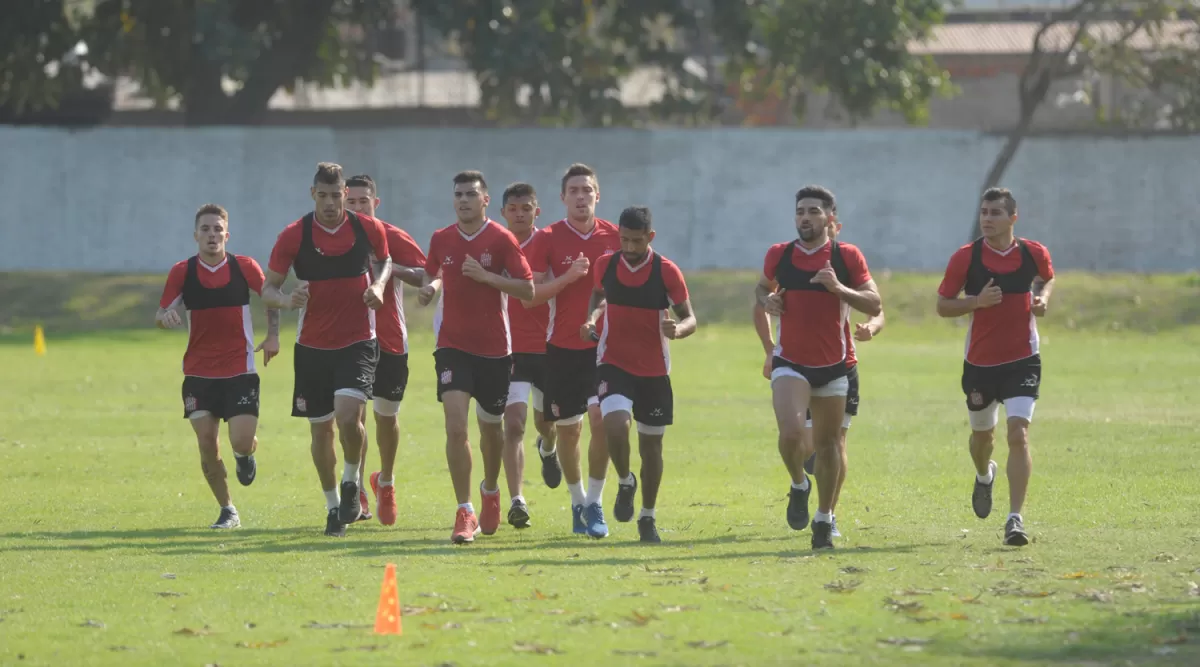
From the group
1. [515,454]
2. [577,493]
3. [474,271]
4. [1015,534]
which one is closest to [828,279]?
[1015,534]

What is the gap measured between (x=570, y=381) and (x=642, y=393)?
990 millimetres

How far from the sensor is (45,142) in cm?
3969

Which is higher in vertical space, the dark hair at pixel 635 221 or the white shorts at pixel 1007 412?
the dark hair at pixel 635 221

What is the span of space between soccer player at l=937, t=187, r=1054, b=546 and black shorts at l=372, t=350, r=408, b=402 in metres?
3.73

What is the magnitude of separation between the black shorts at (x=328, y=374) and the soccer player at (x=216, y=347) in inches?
19.6

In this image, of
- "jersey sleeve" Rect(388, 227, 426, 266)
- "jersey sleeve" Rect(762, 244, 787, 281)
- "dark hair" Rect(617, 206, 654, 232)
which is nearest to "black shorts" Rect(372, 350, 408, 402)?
"jersey sleeve" Rect(388, 227, 426, 266)

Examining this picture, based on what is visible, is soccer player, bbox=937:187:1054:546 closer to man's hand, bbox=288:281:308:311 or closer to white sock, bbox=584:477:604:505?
white sock, bbox=584:477:604:505

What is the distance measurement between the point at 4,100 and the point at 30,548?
29.4m

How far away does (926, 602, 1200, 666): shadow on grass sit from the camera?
26.3 feet

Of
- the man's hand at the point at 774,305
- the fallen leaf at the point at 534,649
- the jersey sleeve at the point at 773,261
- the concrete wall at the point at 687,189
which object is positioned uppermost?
the concrete wall at the point at 687,189

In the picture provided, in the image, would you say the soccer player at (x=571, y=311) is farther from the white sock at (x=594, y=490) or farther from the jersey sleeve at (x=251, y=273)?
the jersey sleeve at (x=251, y=273)

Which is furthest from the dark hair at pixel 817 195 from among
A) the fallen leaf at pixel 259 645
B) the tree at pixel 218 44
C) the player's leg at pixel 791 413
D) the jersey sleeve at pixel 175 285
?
the tree at pixel 218 44

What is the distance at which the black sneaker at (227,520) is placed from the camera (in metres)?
13.0

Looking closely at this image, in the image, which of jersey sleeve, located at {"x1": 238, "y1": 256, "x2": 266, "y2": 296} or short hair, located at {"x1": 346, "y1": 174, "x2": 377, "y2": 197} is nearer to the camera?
jersey sleeve, located at {"x1": 238, "y1": 256, "x2": 266, "y2": 296}
